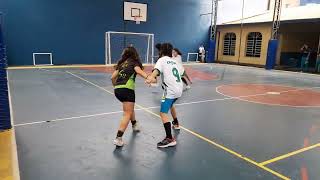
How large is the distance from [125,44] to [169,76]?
15.9 meters

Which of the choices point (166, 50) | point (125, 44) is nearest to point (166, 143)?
point (166, 50)

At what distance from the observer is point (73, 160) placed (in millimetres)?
3764

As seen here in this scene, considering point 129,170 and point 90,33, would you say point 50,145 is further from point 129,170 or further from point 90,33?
point 90,33

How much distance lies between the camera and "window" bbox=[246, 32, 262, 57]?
21.3 metres

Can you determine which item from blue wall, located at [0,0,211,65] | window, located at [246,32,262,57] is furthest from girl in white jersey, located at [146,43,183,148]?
window, located at [246,32,262,57]

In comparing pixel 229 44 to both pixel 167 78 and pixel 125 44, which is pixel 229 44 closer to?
pixel 125 44

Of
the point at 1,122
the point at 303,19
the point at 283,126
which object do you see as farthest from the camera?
the point at 303,19

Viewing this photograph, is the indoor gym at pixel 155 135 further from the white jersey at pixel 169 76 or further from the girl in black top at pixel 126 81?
the white jersey at pixel 169 76

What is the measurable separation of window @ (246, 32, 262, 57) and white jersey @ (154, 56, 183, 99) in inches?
736

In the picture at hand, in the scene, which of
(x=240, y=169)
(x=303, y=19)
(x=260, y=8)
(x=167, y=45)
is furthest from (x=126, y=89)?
(x=260, y=8)

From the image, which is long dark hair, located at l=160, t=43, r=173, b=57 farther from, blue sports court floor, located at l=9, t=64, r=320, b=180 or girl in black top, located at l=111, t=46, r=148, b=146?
blue sports court floor, located at l=9, t=64, r=320, b=180

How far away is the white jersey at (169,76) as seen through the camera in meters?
4.23

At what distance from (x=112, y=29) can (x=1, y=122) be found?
49.2 ft

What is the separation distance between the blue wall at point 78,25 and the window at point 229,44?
3029mm
